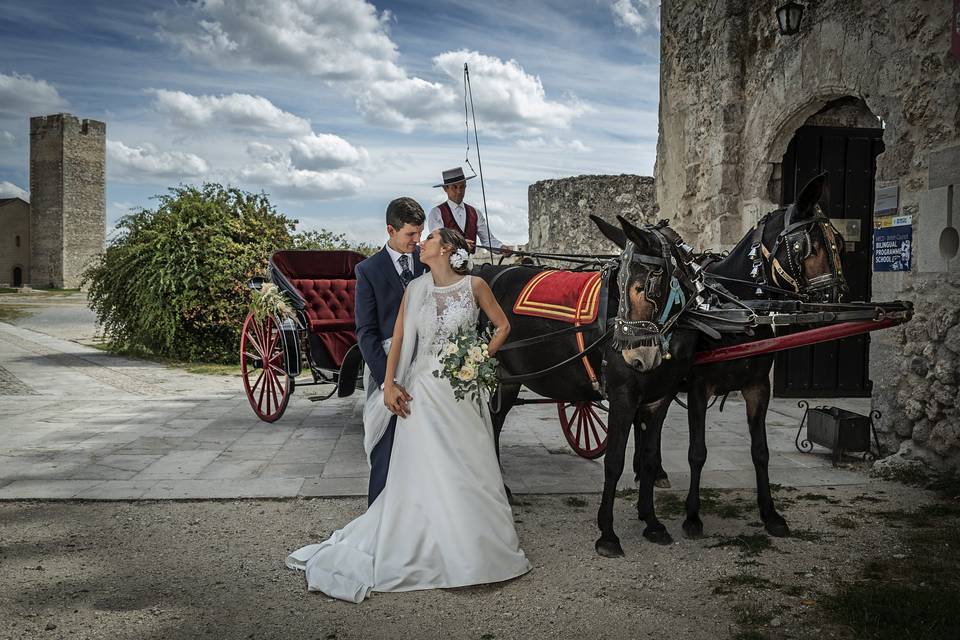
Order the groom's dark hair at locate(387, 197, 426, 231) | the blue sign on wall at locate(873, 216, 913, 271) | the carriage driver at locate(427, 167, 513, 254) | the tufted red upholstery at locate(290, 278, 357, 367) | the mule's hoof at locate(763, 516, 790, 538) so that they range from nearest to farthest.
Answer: the groom's dark hair at locate(387, 197, 426, 231) → the mule's hoof at locate(763, 516, 790, 538) → the blue sign on wall at locate(873, 216, 913, 271) → the carriage driver at locate(427, 167, 513, 254) → the tufted red upholstery at locate(290, 278, 357, 367)

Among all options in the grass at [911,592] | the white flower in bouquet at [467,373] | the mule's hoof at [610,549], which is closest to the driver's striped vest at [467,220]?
the white flower in bouquet at [467,373]

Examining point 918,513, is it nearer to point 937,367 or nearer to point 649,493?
point 937,367

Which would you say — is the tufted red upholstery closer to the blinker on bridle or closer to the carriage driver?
the carriage driver

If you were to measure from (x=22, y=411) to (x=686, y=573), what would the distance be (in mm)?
7178

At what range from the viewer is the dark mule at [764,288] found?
13.1 feet

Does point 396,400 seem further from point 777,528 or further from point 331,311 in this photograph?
point 331,311

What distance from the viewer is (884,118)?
5.73m

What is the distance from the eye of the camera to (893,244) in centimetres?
574

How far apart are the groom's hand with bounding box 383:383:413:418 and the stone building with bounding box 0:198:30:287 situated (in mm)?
53048

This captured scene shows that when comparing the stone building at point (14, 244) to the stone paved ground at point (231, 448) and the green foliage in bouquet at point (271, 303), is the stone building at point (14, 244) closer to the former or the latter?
the stone paved ground at point (231, 448)

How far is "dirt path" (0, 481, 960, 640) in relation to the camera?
308 cm

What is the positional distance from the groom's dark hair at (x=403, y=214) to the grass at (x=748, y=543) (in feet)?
7.70

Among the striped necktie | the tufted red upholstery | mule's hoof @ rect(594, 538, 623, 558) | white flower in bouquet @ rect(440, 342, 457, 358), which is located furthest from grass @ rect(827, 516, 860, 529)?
the tufted red upholstery

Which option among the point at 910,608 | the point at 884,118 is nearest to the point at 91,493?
the point at 910,608
